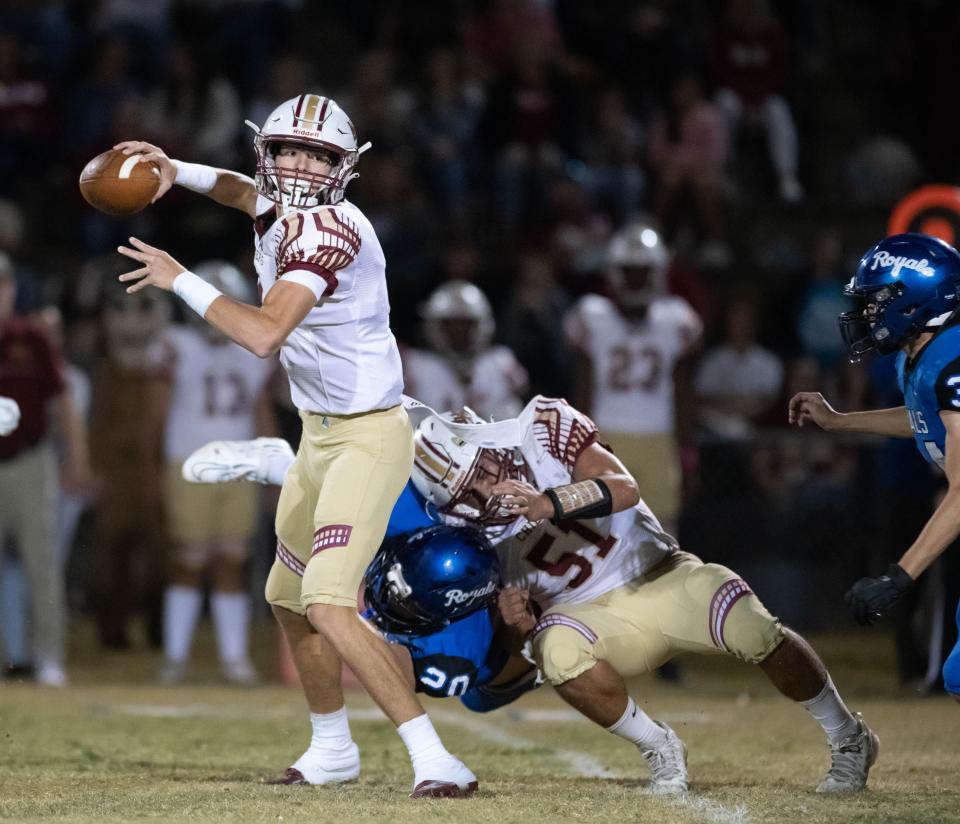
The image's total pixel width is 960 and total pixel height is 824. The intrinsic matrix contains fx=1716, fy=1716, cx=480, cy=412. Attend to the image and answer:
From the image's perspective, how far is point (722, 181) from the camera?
12.0 m

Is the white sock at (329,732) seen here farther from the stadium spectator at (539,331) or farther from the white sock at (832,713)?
the stadium spectator at (539,331)

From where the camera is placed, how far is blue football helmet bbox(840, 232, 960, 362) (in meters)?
4.86

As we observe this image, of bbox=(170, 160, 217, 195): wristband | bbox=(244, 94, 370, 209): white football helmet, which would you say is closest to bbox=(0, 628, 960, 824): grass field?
bbox=(244, 94, 370, 209): white football helmet

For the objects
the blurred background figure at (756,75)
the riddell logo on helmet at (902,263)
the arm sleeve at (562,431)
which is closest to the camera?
the riddell logo on helmet at (902,263)

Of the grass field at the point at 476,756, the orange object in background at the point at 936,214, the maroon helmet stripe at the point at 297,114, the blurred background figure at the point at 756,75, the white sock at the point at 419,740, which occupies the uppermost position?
the blurred background figure at the point at 756,75

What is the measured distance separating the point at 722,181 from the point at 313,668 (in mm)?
7462

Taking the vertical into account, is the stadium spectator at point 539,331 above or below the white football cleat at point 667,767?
above

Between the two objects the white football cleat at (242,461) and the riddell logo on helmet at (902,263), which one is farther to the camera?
the white football cleat at (242,461)

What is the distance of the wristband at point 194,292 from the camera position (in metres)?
4.66

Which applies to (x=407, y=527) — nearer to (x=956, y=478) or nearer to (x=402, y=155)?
(x=956, y=478)

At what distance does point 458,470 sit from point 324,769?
3.26ft

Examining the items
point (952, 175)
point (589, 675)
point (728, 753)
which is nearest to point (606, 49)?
point (952, 175)

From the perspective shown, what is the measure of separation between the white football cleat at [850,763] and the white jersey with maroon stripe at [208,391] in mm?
4234

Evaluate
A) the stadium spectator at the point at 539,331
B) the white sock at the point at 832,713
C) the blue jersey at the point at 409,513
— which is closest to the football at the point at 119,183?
the blue jersey at the point at 409,513
